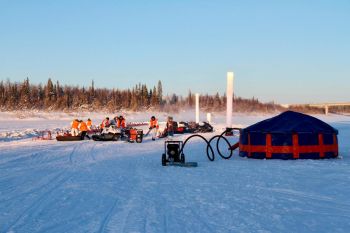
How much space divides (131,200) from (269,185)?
386 centimetres

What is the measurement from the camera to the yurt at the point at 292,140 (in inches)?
683

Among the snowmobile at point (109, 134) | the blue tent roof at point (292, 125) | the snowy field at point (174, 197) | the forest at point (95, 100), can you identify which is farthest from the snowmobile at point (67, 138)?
the forest at point (95, 100)

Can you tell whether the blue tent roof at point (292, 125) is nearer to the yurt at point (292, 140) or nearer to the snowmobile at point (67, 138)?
the yurt at point (292, 140)

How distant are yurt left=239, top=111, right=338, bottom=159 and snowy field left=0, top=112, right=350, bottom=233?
1.16m

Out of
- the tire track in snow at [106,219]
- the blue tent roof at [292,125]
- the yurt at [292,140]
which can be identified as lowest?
the tire track in snow at [106,219]

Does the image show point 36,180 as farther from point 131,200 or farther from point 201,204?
point 201,204

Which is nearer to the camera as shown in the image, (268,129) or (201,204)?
(201,204)

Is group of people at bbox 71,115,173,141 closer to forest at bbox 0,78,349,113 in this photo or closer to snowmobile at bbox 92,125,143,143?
snowmobile at bbox 92,125,143,143

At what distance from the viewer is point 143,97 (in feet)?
440

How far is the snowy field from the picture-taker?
7.14 meters

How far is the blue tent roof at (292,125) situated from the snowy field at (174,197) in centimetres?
173

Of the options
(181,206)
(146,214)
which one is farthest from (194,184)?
(146,214)

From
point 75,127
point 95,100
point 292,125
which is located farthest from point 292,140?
point 95,100

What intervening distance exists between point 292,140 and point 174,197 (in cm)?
931
